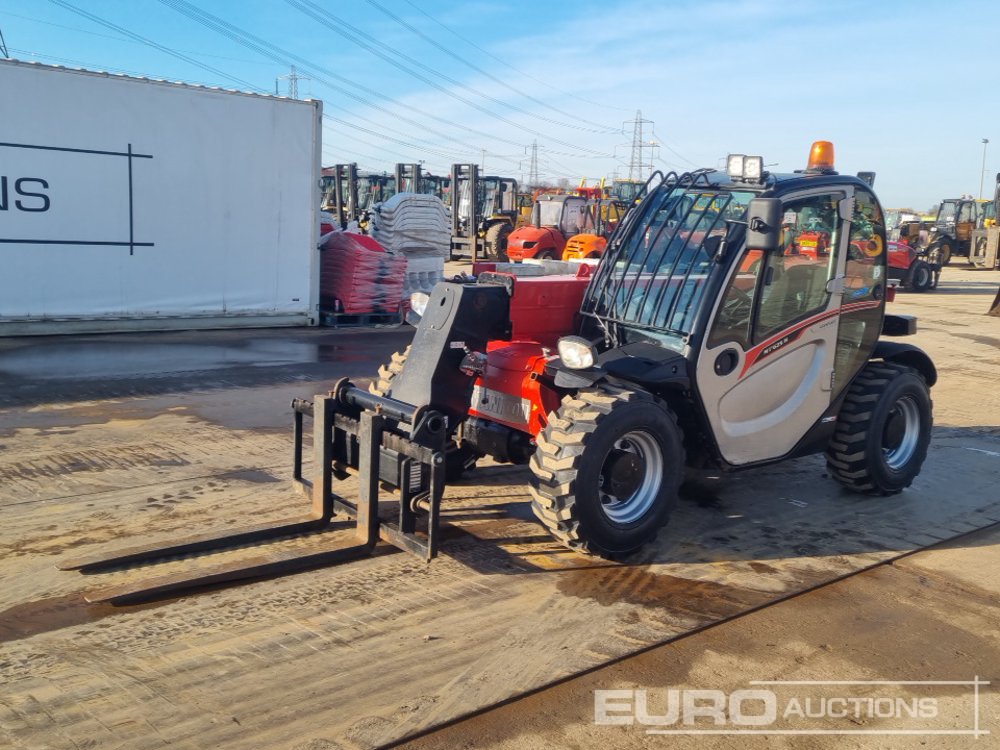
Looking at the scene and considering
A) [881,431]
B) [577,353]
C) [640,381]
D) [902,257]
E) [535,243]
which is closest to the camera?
[577,353]

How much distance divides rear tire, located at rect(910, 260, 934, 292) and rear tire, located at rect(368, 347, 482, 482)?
72.4ft

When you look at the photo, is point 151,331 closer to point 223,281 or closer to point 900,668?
point 223,281

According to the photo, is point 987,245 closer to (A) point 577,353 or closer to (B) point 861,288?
(B) point 861,288

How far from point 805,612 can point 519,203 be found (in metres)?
29.5

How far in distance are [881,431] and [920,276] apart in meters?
21.1

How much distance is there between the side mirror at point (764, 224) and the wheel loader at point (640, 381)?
1 centimetres

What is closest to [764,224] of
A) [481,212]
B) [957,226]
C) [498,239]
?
[498,239]

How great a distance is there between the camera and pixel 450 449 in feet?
19.2

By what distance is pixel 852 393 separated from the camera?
6.11 metres

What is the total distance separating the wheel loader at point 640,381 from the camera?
Result: 4.66m

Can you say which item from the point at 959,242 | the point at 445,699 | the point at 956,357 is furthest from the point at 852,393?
the point at 959,242

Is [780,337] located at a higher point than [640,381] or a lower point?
higher

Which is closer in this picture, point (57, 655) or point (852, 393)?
point (57, 655)

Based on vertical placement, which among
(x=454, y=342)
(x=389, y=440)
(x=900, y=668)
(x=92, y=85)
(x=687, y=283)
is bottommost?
(x=900, y=668)
